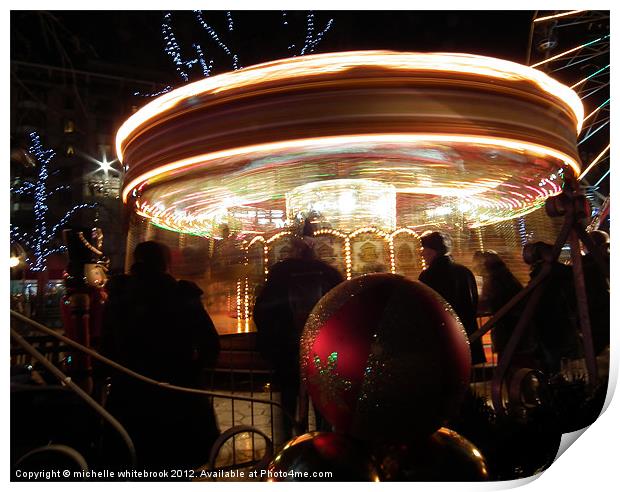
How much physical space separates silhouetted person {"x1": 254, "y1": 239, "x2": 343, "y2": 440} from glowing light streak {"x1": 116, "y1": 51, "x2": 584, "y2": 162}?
0.58m

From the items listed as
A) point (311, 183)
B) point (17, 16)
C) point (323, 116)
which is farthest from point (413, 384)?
point (17, 16)

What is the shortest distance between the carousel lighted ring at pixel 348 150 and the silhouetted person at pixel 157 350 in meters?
0.18

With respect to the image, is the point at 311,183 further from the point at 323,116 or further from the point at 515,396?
the point at 515,396

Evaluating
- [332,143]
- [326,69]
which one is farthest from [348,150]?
[326,69]

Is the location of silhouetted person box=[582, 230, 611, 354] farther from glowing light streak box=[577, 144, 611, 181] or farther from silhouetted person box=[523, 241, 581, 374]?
glowing light streak box=[577, 144, 611, 181]

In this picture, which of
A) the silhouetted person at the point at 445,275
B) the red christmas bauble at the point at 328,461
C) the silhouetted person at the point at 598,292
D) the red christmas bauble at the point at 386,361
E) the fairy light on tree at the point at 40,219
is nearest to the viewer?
the red christmas bauble at the point at 386,361

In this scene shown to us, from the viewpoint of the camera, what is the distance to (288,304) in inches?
75.9

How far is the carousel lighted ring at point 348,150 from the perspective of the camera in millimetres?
1752

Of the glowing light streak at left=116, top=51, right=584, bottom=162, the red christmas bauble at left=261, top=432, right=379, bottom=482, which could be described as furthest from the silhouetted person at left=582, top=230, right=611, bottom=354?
the red christmas bauble at left=261, top=432, right=379, bottom=482

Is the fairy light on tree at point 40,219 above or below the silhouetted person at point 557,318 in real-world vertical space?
above

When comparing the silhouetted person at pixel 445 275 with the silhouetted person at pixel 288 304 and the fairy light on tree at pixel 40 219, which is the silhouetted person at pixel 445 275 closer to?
the silhouetted person at pixel 288 304

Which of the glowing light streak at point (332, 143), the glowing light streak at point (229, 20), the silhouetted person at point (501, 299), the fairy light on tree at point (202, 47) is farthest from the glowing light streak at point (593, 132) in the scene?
the glowing light streak at point (229, 20)

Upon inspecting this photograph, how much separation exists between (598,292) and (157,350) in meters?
1.72

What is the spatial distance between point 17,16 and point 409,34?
4.48ft
